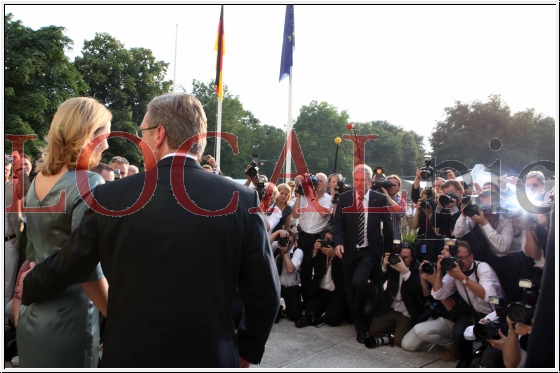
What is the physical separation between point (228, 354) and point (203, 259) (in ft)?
1.17

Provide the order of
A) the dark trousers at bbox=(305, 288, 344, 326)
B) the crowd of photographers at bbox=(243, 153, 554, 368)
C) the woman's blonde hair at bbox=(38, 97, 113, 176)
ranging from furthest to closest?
the dark trousers at bbox=(305, 288, 344, 326), the crowd of photographers at bbox=(243, 153, 554, 368), the woman's blonde hair at bbox=(38, 97, 113, 176)

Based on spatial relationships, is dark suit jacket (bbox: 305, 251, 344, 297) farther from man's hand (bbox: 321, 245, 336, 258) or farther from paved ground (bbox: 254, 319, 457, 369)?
paved ground (bbox: 254, 319, 457, 369)

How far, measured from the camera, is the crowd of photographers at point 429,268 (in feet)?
14.3

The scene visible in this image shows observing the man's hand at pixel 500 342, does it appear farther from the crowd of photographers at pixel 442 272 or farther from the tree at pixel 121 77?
the tree at pixel 121 77

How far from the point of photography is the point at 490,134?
117ft

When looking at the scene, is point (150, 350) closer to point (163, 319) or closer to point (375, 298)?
point (163, 319)

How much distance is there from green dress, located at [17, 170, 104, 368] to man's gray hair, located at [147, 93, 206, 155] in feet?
1.85

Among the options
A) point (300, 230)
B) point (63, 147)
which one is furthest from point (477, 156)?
point (63, 147)

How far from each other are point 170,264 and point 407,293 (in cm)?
412

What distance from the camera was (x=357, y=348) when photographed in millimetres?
5219

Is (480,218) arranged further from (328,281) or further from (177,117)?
(177,117)

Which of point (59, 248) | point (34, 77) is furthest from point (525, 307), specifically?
point (34, 77)

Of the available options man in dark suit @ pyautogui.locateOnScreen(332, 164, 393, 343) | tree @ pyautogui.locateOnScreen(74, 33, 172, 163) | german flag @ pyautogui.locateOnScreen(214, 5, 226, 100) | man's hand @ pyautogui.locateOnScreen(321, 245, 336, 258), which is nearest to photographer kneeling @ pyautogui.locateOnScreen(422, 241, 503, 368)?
man in dark suit @ pyautogui.locateOnScreen(332, 164, 393, 343)

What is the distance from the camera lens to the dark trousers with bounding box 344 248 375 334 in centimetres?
552
